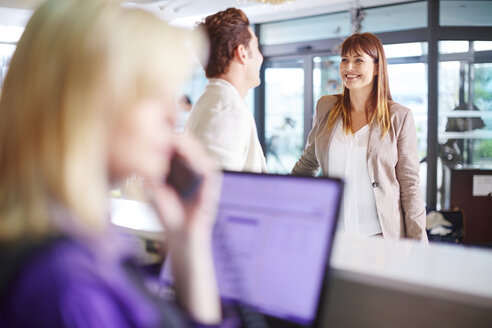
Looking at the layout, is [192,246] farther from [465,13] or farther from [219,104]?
[465,13]

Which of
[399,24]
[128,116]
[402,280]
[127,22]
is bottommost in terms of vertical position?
[402,280]

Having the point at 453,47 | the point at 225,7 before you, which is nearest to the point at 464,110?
the point at 453,47

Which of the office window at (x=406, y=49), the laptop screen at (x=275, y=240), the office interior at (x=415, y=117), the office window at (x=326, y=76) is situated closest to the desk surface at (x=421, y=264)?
the office interior at (x=415, y=117)

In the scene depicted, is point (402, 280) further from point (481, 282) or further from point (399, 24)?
point (399, 24)

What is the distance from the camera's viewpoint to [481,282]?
846mm

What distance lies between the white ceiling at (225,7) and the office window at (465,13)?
612mm

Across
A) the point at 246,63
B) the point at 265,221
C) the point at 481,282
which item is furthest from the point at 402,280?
the point at 246,63

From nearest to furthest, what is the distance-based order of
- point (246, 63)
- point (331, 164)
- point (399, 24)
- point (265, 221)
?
point (265, 221), point (246, 63), point (331, 164), point (399, 24)

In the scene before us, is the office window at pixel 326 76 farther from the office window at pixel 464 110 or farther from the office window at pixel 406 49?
the office window at pixel 464 110

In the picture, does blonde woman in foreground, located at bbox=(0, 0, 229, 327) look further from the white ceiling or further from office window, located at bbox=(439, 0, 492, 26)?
office window, located at bbox=(439, 0, 492, 26)

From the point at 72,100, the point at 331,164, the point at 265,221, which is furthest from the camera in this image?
the point at 331,164

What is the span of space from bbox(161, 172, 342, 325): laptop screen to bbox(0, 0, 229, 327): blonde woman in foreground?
29 cm

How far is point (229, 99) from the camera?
4.52ft

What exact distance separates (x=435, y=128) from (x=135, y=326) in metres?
5.27
